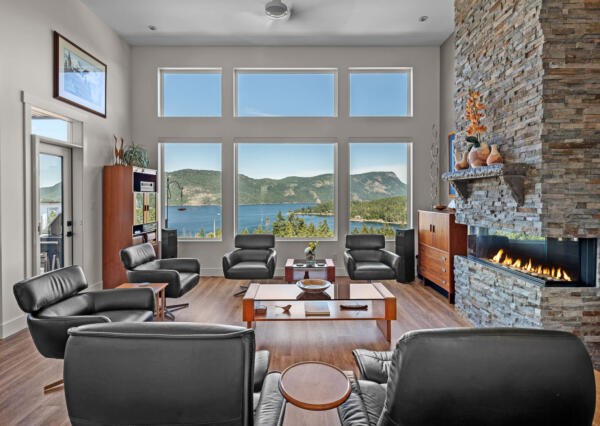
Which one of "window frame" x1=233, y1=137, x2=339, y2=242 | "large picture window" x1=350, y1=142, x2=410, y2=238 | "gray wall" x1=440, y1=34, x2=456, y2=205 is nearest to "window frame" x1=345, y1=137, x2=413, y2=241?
"large picture window" x1=350, y1=142, x2=410, y2=238

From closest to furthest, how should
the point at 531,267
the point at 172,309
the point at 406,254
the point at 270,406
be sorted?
the point at 270,406
the point at 531,267
the point at 172,309
the point at 406,254

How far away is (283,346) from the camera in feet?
10.2

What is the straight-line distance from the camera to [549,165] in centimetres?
266

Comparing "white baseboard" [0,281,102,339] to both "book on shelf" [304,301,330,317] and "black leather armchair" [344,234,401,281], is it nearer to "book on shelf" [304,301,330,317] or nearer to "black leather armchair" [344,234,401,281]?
"book on shelf" [304,301,330,317]

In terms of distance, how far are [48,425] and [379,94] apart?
239 inches

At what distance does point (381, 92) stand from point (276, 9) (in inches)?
95.8

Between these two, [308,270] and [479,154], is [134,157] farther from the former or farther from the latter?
[479,154]

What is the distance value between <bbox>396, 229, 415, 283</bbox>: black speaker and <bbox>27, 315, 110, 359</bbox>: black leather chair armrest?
4.31m

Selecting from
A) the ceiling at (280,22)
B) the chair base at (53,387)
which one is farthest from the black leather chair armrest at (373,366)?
the ceiling at (280,22)

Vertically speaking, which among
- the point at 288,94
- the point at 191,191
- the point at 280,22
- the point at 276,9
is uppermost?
the point at 280,22

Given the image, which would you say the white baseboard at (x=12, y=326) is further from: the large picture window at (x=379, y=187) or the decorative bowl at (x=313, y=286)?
the large picture window at (x=379, y=187)

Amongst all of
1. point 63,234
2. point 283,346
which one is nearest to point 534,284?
point 283,346

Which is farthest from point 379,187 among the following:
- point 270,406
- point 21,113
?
point 21,113

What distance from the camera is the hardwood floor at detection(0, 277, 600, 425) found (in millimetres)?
2137
